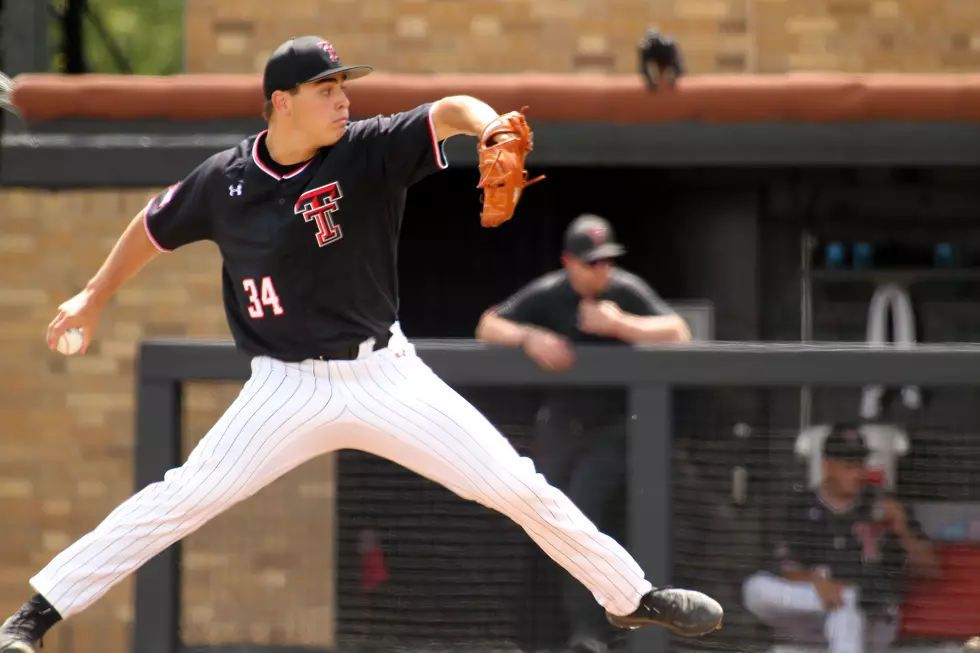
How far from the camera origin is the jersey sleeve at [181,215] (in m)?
4.13

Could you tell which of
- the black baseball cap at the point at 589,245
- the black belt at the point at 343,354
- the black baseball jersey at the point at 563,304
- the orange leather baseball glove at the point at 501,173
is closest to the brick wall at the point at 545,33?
the black baseball cap at the point at 589,245

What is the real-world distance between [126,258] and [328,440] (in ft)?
2.55


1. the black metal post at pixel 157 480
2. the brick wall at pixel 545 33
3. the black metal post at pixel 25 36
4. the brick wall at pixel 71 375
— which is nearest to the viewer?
Answer: the black metal post at pixel 157 480

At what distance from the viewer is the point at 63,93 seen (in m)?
6.85

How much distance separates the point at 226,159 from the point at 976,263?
4583 millimetres

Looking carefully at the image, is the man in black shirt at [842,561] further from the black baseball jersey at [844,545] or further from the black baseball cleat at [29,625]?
the black baseball cleat at [29,625]

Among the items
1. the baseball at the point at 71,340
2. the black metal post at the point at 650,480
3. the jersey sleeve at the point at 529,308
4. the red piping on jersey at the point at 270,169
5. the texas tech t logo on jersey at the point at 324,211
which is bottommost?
the black metal post at the point at 650,480

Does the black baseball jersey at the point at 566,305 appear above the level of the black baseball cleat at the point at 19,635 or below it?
above

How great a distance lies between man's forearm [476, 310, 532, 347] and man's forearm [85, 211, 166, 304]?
1.26 m

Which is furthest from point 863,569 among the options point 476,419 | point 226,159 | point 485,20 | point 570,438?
point 485,20

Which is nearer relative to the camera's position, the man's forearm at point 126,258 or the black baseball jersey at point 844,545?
the man's forearm at point 126,258

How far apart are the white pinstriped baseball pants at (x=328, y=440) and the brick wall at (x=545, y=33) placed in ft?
12.6

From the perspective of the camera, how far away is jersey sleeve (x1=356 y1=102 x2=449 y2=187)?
3848mm

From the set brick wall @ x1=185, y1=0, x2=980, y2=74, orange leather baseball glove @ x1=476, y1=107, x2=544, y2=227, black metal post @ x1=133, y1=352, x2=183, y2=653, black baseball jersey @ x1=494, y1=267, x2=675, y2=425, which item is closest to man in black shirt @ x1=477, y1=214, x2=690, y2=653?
black baseball jersey @ x1=494, y1=267, x2=675, y2=425
